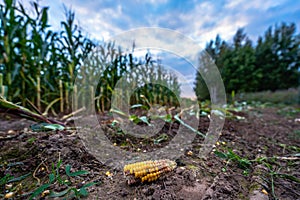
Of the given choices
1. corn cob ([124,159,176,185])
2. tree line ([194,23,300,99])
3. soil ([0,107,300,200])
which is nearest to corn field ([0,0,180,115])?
soil ([0,107,300,200])

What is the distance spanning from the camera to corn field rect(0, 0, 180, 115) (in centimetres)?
164

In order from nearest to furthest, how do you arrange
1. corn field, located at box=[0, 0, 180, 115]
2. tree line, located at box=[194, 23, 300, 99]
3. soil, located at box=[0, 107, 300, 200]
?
soil, located at box=[0, 107, 300, 200] → corn field, located at box=[0, 0, 180, 115] → tree line, located at box=[194, 23, 300, 99]

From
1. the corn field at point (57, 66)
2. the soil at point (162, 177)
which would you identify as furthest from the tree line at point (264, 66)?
the soil at point (162, 177)

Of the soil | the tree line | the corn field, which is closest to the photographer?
the soil

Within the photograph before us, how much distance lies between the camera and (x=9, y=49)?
1624 mm

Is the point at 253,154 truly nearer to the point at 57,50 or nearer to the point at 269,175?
the point at 269,175

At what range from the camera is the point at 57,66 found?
2018 mm

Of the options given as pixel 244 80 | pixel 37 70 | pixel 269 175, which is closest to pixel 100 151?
pixel 269 175

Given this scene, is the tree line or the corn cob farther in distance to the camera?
the tree line

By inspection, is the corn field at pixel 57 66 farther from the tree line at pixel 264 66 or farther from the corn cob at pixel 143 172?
the tree line at pixel 264 66

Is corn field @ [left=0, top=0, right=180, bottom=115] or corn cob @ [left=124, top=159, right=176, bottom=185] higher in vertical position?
corn field @ [left=0, top=0, right=180, bottom=115]

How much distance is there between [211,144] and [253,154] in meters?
0.20

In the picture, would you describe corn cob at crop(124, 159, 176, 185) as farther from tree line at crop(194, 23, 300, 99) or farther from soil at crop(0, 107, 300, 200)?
tree line at crop(194, 23, 300, 99)

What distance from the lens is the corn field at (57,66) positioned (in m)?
1.64
